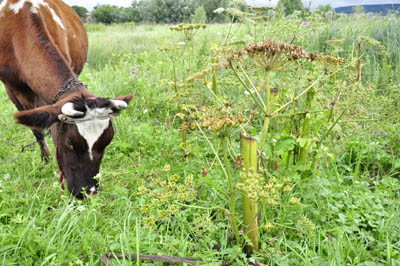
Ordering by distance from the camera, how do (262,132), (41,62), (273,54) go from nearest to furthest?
1. (273,54)
2. (262,132)
3. (41,62)

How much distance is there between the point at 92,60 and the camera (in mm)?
9078

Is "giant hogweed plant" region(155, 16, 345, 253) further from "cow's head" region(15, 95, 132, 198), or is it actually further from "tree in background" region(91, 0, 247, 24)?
"tree in background" region(91, 0, 247, 24)

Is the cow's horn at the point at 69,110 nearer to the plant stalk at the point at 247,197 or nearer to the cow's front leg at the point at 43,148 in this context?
the plant stalk at the point at 247,197

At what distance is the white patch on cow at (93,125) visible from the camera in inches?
92.0

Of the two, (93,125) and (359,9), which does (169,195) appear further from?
(359,9)

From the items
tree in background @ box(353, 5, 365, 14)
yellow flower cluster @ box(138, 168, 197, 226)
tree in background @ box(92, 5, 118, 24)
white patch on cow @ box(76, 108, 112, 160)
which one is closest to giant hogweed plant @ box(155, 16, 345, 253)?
yellow flower cluster @ box(138, 168, 197, 226)

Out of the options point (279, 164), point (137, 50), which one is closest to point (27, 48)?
point (279, 164)

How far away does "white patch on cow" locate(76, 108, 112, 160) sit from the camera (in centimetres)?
234

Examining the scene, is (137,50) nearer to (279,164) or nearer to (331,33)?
(331,33)

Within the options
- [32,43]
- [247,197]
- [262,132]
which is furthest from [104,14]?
[247,197]

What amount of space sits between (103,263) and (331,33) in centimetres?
568

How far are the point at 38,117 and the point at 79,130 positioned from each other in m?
0.29

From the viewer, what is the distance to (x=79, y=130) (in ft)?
7.70

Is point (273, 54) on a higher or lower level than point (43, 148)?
higher
